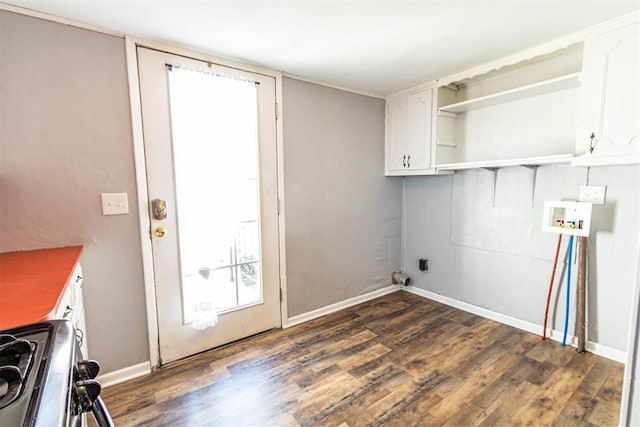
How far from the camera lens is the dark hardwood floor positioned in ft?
5.24

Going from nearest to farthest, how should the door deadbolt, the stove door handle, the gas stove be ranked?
1. the gas stove
2. the stove door handle
3. the door deadbolt

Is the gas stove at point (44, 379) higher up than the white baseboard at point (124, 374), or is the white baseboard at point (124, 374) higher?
the gas stove at point (44, 379)

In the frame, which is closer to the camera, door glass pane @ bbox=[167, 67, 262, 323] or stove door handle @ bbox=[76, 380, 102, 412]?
stove door handle @ bbox=[76, 380, 102, 412]

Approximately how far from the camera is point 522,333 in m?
2.43

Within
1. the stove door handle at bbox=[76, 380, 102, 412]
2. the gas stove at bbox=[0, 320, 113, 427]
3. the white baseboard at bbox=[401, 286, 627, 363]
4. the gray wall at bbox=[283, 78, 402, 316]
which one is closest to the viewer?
the gas stove at bbox=[0, 320, 113, 427]

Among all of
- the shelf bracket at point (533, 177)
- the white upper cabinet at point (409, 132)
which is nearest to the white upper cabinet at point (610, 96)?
the shelf bracket at point (533, 177)

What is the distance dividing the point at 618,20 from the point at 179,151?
279cm

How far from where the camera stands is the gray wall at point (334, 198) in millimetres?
2592

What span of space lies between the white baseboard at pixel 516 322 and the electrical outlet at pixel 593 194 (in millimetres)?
1037

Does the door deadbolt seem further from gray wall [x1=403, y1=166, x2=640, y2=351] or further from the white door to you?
gray wall [x1=403, y1=166, x2=640, y2=351]

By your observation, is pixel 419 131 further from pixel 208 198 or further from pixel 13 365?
pixel 13 365

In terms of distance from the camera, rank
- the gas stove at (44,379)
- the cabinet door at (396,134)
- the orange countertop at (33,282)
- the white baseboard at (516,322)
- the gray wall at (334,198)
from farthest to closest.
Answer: the cabinet door at (396,134)
the gray wall at (334,198)
the white baseboard at (516,322)
the orange countertop at (33,282)
the gas stove at (44,379)

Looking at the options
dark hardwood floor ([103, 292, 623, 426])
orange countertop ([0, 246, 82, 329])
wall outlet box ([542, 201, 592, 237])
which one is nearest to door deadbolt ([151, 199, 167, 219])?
orange countertop ([0, 246, 82, 329])

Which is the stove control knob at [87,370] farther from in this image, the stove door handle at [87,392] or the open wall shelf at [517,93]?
the open wall shelf at [517,93]
